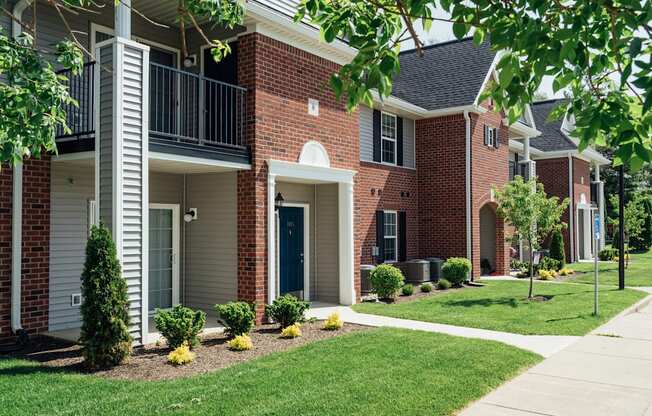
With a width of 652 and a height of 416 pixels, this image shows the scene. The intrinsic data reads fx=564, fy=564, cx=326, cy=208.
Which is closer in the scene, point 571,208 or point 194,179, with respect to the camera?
→ point 194,179

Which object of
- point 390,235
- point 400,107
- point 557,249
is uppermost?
point 400,107

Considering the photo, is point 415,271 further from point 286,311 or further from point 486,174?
point 286,311

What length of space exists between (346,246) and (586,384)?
23.5 ft

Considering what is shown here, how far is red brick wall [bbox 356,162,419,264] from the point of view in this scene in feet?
56.4

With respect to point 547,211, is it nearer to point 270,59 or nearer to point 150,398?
point 270,59

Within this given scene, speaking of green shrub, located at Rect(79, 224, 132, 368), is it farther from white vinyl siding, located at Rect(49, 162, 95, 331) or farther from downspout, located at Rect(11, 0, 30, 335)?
white vinyl siding, located at Rect(49, 162, 95, 331)

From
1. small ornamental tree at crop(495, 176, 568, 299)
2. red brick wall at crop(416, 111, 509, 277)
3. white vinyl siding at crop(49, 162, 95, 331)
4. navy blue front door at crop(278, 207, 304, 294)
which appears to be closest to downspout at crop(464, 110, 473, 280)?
red brick wall at crop(416, 111, 509, 277)

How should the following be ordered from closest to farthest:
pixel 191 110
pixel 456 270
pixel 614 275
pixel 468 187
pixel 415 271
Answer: pixel 191 110, pixel 456 270, pixel 415 271, pixel 468 187, pixel 614 275

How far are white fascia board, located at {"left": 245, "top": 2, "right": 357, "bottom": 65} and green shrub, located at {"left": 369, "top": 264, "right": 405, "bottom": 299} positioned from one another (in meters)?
5.33

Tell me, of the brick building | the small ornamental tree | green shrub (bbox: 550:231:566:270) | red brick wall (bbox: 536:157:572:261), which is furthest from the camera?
red brick wall (bbox: 536:157:572:261)

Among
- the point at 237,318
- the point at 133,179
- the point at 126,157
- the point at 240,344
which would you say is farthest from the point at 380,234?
the point at 126,157

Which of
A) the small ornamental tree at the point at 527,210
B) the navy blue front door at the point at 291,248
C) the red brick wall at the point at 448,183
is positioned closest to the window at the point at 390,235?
the red brick wall at the point at 448,183

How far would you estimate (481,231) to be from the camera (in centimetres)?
2327

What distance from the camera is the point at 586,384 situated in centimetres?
729
